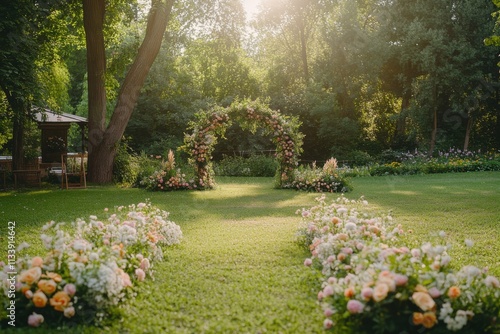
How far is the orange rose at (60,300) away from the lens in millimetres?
3617

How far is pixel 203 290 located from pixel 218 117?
37.1 feet

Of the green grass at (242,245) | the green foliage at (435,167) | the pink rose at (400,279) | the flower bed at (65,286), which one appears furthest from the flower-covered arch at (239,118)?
the pink rose at (400,279)

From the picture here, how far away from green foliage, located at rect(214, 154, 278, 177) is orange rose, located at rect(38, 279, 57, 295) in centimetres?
1915

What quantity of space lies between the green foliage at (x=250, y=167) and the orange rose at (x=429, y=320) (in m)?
19.3

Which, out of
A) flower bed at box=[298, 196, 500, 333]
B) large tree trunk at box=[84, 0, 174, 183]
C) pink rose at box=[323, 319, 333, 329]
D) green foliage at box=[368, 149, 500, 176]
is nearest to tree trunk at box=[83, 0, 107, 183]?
large tree trunk at box=[84, 0, 174, 183]

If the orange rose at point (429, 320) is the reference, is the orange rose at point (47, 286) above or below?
above

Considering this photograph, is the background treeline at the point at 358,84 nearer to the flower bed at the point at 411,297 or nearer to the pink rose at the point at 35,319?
the pink rose at the point at 35,319

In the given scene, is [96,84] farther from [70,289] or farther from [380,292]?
[380,292]

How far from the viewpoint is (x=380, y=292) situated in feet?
10.7

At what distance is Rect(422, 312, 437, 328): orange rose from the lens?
10.7 feet

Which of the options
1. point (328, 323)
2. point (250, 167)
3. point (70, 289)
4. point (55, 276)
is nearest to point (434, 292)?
point (328, 323)

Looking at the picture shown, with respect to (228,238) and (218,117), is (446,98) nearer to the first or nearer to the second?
(218,117)

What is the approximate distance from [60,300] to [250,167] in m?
19.6

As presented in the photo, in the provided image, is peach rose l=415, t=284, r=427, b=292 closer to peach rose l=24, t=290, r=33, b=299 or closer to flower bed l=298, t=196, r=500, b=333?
flower bed l=298, t=196, r=500, b=333
